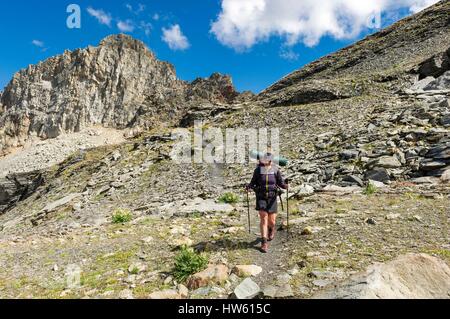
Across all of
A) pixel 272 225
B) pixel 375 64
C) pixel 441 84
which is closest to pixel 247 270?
pixel 272 225

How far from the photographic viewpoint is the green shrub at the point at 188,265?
8.35m

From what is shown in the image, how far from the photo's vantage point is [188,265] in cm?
848

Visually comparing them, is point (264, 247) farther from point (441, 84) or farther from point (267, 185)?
point (441, 84)

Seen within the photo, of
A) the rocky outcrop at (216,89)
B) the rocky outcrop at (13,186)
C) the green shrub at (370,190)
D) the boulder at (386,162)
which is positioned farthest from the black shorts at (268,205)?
the rocky outcrop at (216,89)

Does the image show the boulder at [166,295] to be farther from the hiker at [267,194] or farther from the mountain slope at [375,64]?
the mountain slope at [375,64]

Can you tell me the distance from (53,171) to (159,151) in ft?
55.9

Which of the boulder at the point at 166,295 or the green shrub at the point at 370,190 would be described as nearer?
the boulder at the point at 166,295

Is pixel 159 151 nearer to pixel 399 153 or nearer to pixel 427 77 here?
pixel 399 153

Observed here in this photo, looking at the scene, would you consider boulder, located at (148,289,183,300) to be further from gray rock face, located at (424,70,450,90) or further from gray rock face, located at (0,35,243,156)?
gray rock face, located at (0,35,243,156)

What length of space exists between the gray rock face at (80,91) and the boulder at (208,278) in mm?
130630

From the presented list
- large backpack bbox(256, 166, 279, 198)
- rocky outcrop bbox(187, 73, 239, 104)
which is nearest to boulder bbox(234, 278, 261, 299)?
large backpack bbox(256, 166, 279, 198)

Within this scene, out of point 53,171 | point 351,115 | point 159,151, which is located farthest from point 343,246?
point 53,171

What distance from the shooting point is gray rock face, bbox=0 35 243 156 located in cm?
14312
